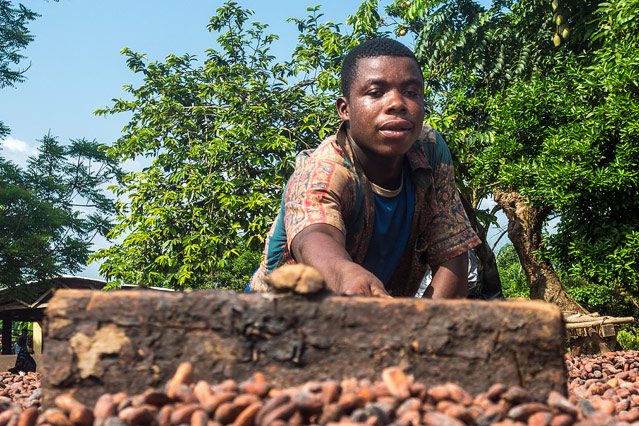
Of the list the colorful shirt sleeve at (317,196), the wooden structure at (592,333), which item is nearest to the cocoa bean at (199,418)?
the colorful shirt sleeve at (317,196)

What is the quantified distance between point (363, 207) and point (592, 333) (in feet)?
17.8

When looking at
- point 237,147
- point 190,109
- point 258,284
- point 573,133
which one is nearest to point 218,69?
point 190,109

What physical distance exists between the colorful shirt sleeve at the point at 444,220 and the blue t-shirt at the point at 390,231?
12 cm

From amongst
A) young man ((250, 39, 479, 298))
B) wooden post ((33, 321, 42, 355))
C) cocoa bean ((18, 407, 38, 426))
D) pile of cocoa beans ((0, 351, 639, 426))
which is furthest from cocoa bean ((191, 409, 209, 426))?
wooden post ((33, 321, 42, 355))

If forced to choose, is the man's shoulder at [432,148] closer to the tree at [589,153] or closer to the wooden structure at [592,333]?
the tree at [589,153]

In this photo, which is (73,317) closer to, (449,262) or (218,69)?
(449,262)

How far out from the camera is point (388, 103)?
6.88 feet

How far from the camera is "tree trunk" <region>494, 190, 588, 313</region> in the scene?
30.3 feet

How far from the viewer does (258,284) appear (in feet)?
8.14

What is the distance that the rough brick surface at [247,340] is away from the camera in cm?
125

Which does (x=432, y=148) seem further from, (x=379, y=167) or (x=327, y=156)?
(x=327, y=156)

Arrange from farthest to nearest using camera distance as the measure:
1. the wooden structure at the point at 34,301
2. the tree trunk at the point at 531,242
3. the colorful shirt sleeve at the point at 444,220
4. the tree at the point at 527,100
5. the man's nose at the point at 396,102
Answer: the wooden structure at the point at 34,301 < the tree trunk at the point at 531,242 < the tree at the point at 527,100 < the colorful shirt sleeve at the point at 444,220 < the man's nose at the point at 396,102

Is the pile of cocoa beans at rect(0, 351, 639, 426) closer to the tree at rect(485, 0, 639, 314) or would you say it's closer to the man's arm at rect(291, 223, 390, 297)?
the man's arm at rect(291, 223, 390, 297)

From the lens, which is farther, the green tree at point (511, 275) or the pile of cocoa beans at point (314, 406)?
the green tree at point (511, 275)
